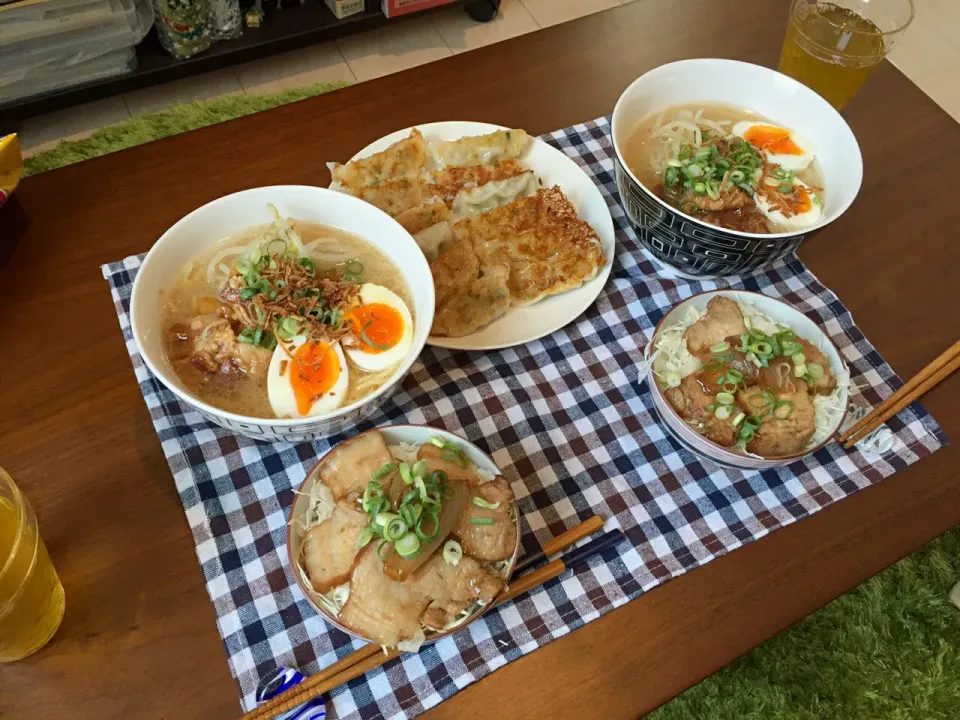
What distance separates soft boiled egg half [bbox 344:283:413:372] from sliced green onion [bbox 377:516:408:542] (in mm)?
351

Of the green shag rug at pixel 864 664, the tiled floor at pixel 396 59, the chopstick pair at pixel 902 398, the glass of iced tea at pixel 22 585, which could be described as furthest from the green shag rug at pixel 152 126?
the green shag rug at pixel 864 664

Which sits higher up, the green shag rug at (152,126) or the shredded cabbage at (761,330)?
the shredded cabbage at (761,330)

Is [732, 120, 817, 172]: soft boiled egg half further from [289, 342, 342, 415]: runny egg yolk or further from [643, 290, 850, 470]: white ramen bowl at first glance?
[289, 342, 342, 415]: runny egg yolk

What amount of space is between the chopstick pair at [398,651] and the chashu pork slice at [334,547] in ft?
0.43

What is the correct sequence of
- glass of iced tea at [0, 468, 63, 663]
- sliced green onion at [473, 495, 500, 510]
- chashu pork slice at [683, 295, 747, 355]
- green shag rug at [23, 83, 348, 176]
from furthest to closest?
green shag rug at [23, 83, 348, 176] → chashu pork slice at [683, 295, 747, 355] → sliced green onion at [473, 495, 500, 510] → glass of iced tea at [0, 468, 63, 663]

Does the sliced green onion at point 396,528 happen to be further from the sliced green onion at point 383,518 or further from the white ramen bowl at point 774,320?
the white ramen bowl at point 774,320

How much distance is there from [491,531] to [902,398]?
945 mm

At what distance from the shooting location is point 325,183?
1.79 meters

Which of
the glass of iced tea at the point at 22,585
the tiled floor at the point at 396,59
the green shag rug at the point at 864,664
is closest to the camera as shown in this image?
the glass of iced tea at the point at 22,585

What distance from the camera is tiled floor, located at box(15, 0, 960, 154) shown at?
128 inches

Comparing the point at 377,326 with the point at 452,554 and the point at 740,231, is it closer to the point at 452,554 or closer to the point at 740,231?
the point at 452,554

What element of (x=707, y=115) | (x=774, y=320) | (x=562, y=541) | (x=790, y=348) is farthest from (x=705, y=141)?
(x=562, y=541)

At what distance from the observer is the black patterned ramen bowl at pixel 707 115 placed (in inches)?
60.6

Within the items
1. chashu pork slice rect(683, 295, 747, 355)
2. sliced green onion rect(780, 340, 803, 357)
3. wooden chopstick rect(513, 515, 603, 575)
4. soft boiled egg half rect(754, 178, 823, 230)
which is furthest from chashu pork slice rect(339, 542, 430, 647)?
soft boiled egg half rect(754, 178, 823, 230)
